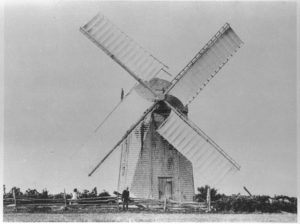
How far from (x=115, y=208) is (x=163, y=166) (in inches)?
99.4

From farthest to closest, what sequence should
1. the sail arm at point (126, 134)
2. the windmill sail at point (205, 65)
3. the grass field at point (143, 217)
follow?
the windmill sail at point (205, 65), the sail arm at point (126, 134), the grass field at point (143, 217)

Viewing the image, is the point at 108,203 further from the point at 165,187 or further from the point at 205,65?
the point at 205,65

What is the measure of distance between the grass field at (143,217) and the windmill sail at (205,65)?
513 centimetres

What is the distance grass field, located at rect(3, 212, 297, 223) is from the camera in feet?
84.3

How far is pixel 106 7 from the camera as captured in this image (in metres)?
29.5

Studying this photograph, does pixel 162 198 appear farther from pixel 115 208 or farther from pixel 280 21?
pixel 280 21

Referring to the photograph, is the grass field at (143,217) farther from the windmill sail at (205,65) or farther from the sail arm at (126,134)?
the windmill sail at (205,65)

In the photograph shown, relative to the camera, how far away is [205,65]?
2981 centimetres

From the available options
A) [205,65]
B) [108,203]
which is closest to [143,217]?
[108,203]

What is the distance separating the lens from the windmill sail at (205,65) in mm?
29531

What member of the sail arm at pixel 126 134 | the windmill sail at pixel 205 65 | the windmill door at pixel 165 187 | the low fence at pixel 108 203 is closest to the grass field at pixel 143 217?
the low fence at pixel 108 203

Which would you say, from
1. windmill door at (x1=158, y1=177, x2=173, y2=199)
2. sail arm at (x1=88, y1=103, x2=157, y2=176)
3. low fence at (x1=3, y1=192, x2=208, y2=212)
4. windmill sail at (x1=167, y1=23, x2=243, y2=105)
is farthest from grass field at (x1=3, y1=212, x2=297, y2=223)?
windmill sail at (x1=167, y1=23, x2=243, y2=105)

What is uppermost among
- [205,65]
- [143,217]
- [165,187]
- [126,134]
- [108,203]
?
[205,65]

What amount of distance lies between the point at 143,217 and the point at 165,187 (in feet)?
11.7
